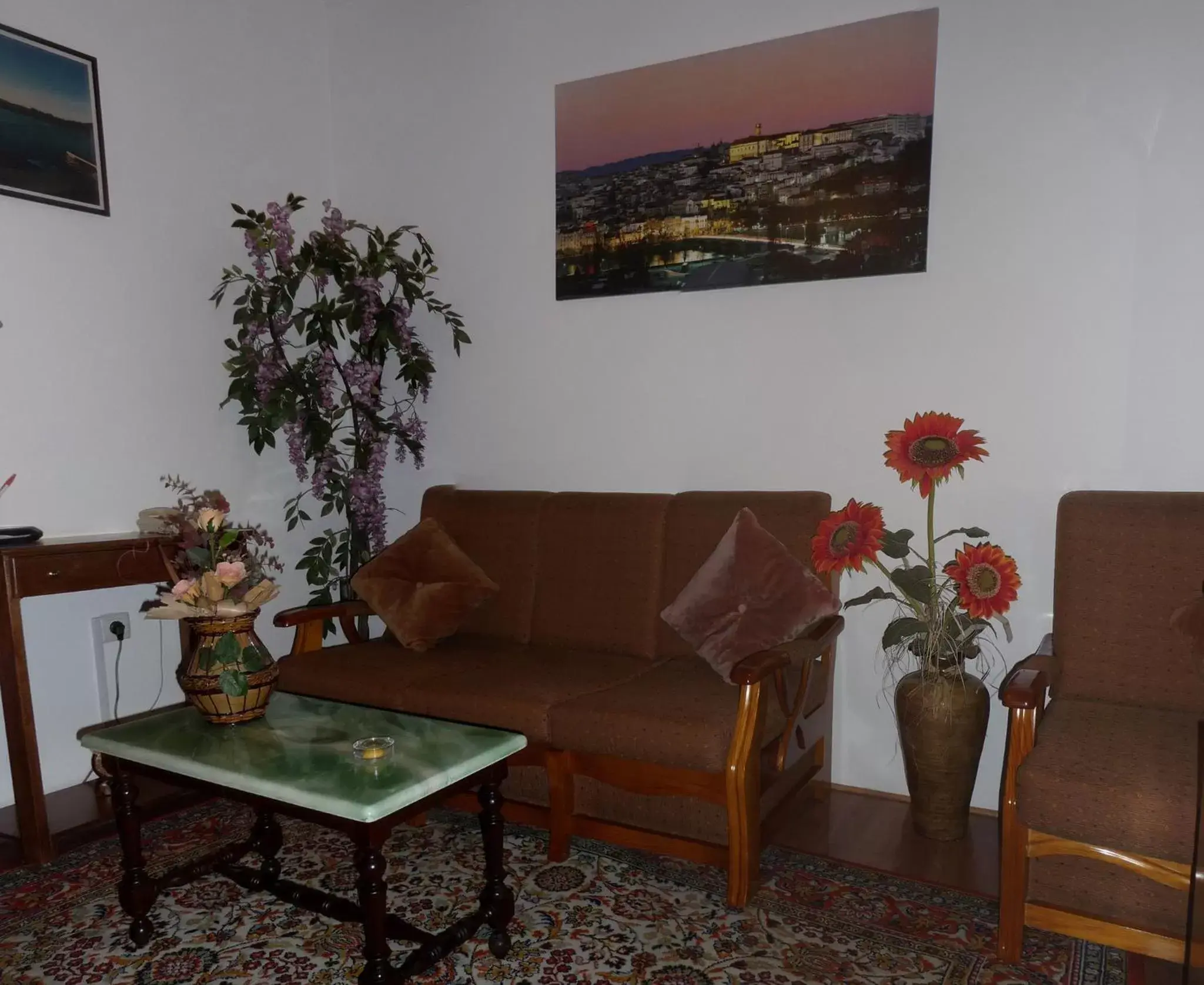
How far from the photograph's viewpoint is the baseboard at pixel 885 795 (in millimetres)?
2689

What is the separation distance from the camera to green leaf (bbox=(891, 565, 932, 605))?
242 centimetres

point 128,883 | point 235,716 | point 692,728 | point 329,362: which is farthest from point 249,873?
point 329,362

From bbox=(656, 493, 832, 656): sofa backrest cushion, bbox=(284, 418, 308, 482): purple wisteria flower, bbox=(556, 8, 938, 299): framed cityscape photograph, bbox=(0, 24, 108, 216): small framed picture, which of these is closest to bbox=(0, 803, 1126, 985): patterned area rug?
bbox=(656, 493, 832, 656): sofa backrest cushion

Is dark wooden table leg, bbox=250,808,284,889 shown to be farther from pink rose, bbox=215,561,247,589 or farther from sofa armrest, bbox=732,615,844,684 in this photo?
sofa armrest, bbox=732,615,844,684

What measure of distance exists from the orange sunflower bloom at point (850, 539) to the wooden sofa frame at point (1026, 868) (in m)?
0.52

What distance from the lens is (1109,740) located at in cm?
193

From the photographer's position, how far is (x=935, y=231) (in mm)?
2693

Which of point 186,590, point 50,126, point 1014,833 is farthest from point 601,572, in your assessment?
point 50,126

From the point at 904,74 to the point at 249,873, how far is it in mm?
3057

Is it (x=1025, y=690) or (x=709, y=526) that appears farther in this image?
(x=709, y=526)

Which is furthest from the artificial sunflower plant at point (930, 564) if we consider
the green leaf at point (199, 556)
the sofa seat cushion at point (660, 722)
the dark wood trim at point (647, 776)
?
the green leaf at point (199, 556)

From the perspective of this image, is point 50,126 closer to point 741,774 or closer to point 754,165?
point 754,165

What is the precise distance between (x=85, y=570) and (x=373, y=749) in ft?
4.53

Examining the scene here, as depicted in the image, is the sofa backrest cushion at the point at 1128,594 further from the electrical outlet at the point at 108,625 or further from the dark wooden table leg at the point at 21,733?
the electrical outlet at the point at 108,625
